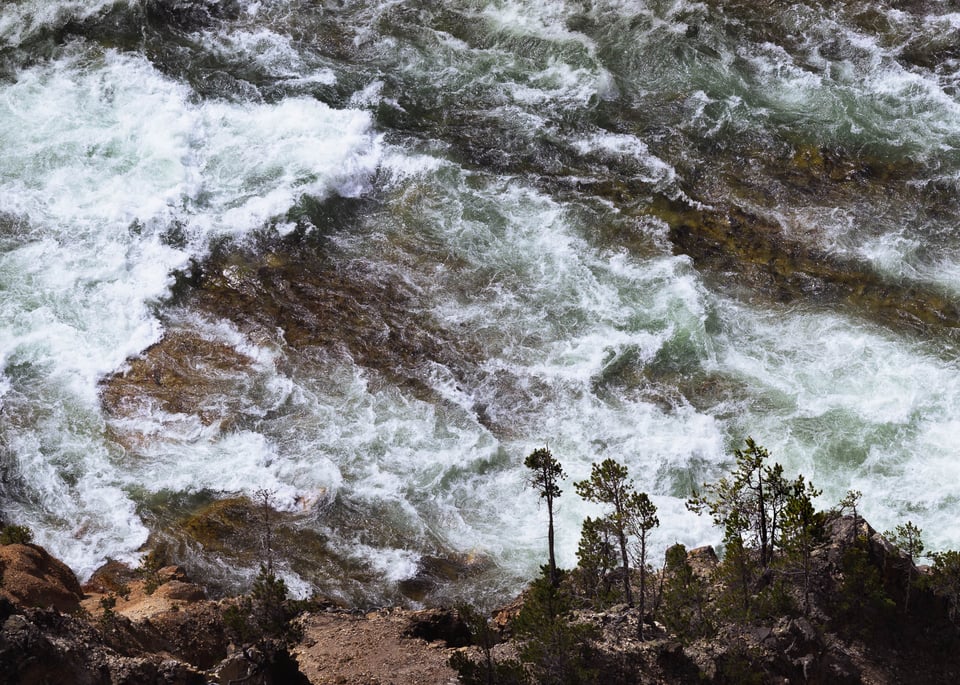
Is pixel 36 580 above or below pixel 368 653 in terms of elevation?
above

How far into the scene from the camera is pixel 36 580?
21.0 meters

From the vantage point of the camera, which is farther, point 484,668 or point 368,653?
point 368,653

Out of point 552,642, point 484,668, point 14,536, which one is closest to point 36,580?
point 14,536

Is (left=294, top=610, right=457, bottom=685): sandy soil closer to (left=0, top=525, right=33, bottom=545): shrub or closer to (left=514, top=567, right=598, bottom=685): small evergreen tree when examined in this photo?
(left=514, top=567, right=598, bottom=685): small evergreen tree

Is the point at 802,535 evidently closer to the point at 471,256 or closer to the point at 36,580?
the point at 36,580

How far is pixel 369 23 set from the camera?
133 feet

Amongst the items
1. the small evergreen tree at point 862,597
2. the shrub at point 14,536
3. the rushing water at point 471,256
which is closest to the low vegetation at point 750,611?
the small evergreen tree at point 862,597

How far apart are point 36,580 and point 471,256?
50.9 feet

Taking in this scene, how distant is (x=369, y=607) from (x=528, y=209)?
14.3 m

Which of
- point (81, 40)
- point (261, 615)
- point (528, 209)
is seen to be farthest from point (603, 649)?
point (81, 40)

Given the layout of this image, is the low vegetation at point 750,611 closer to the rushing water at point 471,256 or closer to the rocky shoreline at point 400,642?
the rocky shoreline at point 400,642

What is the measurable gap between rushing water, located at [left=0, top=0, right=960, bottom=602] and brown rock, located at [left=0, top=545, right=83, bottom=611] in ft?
8.50

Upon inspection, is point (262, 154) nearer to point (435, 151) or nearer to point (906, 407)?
point (435, 151)

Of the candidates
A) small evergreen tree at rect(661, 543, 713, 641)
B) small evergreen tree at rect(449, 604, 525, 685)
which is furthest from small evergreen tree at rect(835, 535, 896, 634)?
small evergreen tree at rect(449, 604, 525, 685)
